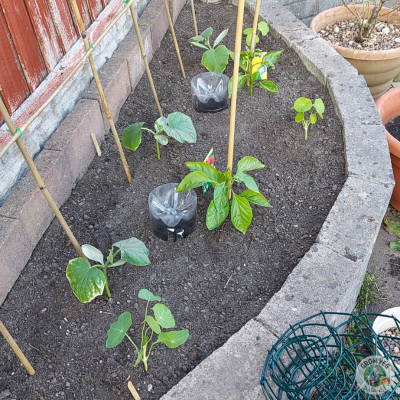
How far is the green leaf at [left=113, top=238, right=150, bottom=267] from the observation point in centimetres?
151

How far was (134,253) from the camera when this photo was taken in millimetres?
1527

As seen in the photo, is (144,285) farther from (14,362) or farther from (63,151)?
(63,151)

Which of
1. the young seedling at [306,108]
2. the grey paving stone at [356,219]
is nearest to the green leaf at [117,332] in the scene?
the grey paving stone at [356,219]

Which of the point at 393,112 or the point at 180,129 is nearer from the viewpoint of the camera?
the point at 180,129

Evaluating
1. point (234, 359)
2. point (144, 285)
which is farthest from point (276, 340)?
point (144, 285)

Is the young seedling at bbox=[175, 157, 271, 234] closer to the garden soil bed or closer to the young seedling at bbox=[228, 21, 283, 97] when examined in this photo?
the garden soil bed

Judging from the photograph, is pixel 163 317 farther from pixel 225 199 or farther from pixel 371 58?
pixel 371 58

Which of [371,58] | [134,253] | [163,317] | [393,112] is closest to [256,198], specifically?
[134,253]

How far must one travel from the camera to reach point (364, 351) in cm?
194

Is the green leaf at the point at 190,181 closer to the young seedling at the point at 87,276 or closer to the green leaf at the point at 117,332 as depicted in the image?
the young seedling at the point at 87,276

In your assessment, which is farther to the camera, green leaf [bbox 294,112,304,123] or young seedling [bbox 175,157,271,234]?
green leaf [bbox 294,112,304,123]

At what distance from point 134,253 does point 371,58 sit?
226cm

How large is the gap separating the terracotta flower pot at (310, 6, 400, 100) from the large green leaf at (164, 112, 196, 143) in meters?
1.47

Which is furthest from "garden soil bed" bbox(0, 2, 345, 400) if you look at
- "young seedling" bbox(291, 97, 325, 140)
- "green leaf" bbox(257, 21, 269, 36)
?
"green leaf" bbox(257, 21, 269, 36)
